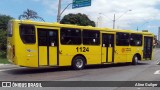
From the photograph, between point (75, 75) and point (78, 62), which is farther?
point (78, 62)

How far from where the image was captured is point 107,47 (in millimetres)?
22703

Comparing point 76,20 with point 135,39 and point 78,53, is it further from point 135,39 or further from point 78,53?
point 78,53

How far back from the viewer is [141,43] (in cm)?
2645

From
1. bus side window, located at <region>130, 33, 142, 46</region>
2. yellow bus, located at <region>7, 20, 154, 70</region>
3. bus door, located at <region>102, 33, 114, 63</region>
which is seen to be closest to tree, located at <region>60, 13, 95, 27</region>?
bus side window, located at <region>130, 33, 142, 46</region>

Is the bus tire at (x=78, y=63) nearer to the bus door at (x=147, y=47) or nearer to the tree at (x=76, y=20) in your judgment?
the bus door at (x=147, y=47)

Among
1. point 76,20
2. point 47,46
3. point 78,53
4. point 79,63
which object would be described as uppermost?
point 76,20

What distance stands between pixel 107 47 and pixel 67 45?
400 cm

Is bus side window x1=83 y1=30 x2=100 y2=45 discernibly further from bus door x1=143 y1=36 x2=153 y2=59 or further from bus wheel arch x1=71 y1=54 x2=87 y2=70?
bus door x1=143 y1=36 x2=153 y2=59

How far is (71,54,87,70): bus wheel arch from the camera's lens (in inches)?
798

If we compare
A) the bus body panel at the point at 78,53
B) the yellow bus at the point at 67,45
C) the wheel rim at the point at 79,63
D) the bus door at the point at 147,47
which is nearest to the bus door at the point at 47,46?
the yellow bus at the point at 67,45

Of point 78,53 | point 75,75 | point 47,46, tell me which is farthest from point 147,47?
point 75,75

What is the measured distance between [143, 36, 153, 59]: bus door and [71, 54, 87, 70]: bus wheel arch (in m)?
7.83

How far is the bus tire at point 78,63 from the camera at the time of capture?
2026cm

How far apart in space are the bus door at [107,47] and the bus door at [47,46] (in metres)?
4.54
